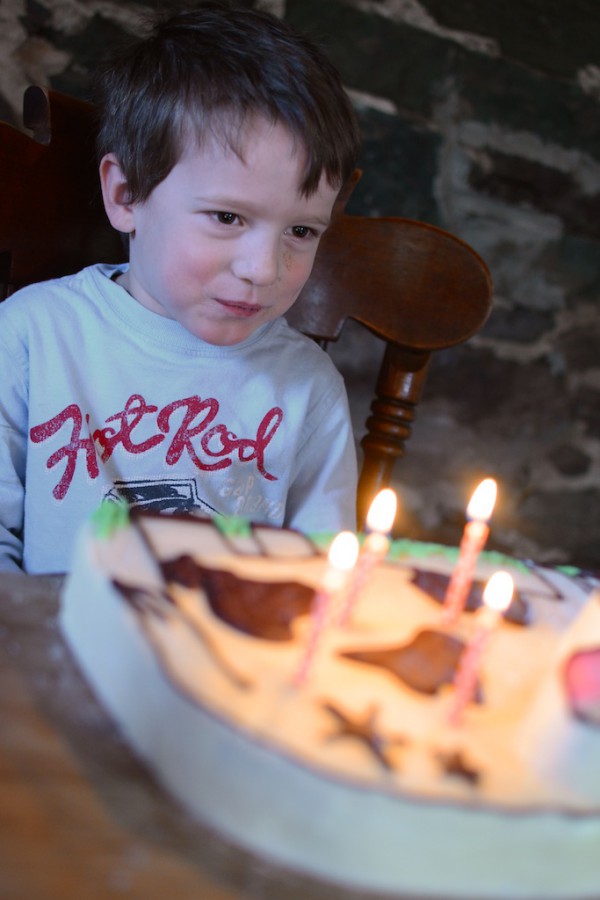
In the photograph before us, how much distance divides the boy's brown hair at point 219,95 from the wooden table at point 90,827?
727mm

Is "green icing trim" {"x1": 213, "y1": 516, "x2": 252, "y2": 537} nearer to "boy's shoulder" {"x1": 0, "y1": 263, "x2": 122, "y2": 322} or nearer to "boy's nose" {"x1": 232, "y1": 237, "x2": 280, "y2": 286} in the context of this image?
"boy's nose" {"x1": 232, "y1": 237, "x2": 280, "y2": 286}

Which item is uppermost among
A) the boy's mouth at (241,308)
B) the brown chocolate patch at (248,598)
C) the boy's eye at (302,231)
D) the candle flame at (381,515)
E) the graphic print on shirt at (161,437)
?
the boy's eye at (302,231)

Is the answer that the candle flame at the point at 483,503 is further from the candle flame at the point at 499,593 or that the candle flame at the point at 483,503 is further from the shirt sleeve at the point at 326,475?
the shirt sleeve at the point at 326,475

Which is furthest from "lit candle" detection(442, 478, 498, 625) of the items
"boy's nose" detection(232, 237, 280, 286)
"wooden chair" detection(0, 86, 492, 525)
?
"wooden chair" detection(0, 86, 492, 525)

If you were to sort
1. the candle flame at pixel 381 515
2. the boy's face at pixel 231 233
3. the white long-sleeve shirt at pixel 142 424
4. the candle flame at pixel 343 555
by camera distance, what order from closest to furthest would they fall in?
the candle flame at pixel 343 555
the candle flame at pixel 381 515
the boy's face at pixel 231 233
the white long-sleeve shirt at pixel 142 424

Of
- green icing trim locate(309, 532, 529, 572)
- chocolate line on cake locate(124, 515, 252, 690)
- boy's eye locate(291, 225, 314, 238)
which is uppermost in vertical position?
boy's eye locate(291, 225, 314, 238)

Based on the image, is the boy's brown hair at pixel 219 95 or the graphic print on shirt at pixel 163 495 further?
the graphic print on shirt at pixel 163 495

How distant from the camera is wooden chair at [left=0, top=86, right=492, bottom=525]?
112 cm

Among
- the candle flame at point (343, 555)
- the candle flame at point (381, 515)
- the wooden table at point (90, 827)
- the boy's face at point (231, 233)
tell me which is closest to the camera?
the wooden table at point (90, 827)

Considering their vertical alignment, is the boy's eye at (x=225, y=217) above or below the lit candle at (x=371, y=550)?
above

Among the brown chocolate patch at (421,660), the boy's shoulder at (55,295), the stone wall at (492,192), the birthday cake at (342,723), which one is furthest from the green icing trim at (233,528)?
the stone wall at (492,192)

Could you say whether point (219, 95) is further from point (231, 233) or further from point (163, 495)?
point (163, 495)

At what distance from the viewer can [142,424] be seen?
1151 mm

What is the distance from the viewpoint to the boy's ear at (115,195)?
1127 mm
